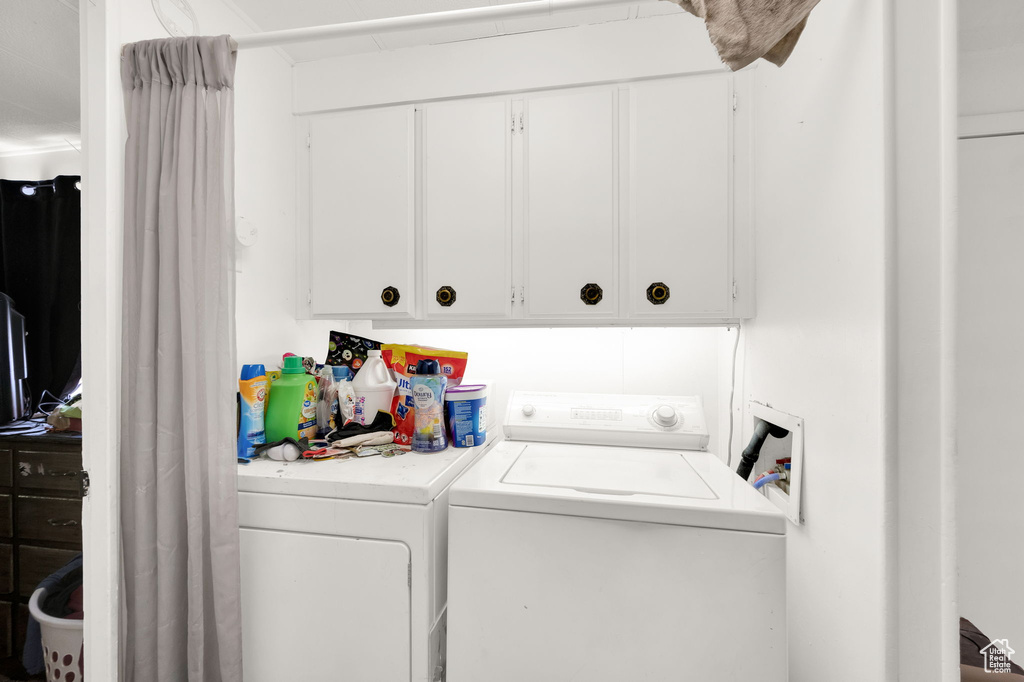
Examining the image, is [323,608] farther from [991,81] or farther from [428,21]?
[991,81]

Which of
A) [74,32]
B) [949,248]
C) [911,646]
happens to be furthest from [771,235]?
Result: [74,32]

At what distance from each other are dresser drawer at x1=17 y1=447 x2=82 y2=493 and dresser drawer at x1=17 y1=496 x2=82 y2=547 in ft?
0.21

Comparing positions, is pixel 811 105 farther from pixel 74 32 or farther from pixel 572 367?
pixel 74 32

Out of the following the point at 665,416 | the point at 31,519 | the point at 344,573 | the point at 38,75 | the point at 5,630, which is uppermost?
the point at 38,75

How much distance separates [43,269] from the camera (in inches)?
83.4

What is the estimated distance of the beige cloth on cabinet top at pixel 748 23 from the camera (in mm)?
750

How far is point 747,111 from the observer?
154 cm

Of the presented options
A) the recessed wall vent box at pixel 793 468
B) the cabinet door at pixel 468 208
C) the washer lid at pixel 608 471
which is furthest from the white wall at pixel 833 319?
the cabinet door at pixel 468 208

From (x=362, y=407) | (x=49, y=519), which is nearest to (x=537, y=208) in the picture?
(x=362, y=407)

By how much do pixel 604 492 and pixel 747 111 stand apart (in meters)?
1.44

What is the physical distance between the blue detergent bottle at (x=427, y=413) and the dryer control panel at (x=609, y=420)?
35 centimetres

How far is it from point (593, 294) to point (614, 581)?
38.6 inches

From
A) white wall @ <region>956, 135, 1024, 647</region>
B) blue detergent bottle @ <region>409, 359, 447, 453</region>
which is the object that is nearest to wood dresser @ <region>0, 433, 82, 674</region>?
blue detergent bottle @ <region>409, 359, 447, 453</region>

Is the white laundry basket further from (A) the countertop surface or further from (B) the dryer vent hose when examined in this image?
(B) the dryer vent hose
